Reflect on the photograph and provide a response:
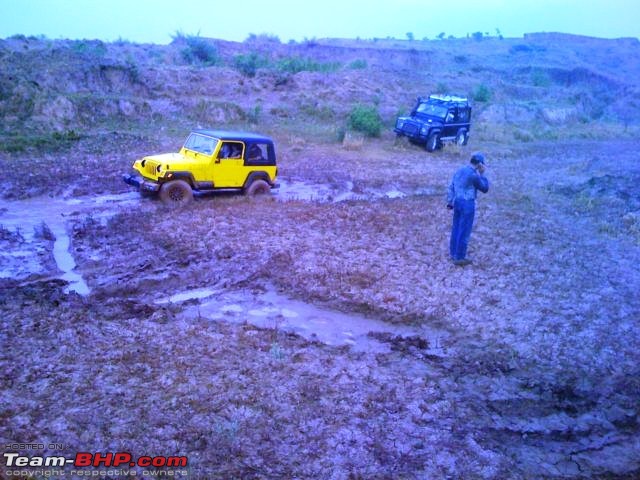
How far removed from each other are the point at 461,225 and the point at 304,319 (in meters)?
3.38

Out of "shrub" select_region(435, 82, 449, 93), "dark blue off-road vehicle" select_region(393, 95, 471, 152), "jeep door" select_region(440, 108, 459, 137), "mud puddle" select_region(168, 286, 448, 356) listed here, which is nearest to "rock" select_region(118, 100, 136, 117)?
"dark blue off-road vehicle" select_region(393, 95, 471, 152)

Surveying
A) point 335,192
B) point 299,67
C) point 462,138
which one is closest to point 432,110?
point 462,138

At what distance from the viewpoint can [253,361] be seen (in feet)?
19.6

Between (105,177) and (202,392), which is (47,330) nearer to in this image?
(202,392)

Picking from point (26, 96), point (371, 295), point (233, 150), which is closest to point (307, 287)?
point (371, 295)

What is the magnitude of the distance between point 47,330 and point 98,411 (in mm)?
1843

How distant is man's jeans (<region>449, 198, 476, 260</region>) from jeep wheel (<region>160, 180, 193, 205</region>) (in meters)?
5.61

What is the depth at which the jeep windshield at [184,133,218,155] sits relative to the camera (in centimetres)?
1188

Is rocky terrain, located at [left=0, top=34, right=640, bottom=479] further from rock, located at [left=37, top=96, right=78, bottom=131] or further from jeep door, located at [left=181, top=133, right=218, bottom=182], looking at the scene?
jeep door, located at [left=181, top=133, right=218, bottom=182]

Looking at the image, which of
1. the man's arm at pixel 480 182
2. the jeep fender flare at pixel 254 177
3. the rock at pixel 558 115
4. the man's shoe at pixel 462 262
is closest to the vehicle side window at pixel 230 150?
the jeep fender flare at pixel 254 177

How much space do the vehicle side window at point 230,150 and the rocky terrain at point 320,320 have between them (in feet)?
3.30

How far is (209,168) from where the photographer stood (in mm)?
11750

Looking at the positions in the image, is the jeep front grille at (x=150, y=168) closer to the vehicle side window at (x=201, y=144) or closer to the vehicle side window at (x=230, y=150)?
the vehicle side window at (x=201, y=144)

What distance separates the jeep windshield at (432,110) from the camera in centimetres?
2162
